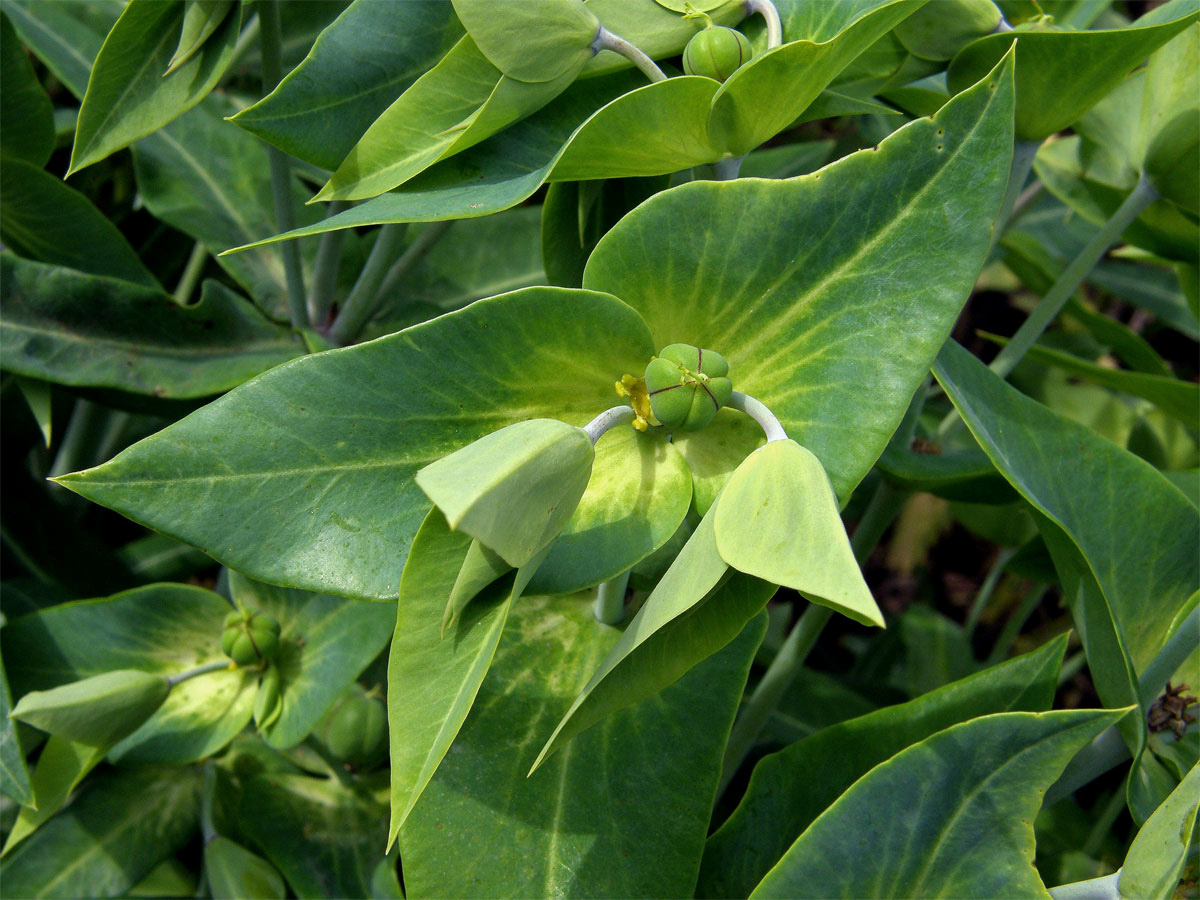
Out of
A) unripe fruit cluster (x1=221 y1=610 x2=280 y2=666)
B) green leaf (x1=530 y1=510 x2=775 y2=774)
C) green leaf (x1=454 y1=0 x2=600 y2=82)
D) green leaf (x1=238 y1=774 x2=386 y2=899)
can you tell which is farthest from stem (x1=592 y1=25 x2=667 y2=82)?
green leaf (x1=238 y1=774 x2=386 y2=899)

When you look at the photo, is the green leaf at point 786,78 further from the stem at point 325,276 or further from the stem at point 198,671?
the stem at point 198,671

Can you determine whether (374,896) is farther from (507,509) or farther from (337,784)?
(507,509)

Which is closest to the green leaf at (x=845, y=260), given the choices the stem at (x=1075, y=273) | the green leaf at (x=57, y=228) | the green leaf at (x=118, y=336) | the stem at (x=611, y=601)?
the stem at (x=611, y=601)

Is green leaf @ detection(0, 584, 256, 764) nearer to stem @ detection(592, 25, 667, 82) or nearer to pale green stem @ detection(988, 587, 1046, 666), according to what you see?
stem @ detection(592, 25, 667, 82)

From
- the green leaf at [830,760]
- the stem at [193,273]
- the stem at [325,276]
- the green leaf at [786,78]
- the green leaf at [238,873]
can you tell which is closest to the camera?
the green leaf at [786,78]

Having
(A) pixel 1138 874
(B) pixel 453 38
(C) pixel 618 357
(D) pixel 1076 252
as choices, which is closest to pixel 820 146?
(D) pixel 1076 252
